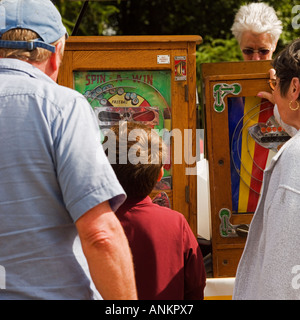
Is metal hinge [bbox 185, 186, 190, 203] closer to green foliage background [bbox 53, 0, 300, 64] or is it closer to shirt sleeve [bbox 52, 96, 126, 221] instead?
shirt sleeve [bbox 52, 96, 126, 221]

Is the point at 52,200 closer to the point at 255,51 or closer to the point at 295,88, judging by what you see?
the point at 295,88

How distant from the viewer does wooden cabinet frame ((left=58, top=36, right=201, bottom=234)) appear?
2.54 meters

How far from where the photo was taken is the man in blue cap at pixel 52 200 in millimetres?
1323

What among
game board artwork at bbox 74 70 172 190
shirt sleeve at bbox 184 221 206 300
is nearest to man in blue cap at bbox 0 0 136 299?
shirt sleeve at bbox 184 221 206 300

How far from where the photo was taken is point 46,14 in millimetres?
1478

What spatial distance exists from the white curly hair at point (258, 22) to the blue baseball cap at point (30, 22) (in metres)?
1.80

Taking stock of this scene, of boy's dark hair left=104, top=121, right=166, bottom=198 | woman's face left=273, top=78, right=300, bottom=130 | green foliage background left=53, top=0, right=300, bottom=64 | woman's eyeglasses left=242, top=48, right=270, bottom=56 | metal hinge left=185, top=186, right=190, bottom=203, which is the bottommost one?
metal hinge left=185, top=186, right=190, bottom=203

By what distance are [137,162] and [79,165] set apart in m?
0.60

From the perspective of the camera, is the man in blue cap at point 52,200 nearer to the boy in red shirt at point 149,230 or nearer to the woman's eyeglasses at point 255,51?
the boy in red shirt at point 149,230

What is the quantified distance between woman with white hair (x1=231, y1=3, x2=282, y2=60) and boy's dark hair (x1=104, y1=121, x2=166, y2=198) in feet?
4.32

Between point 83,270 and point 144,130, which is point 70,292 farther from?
point 144,130

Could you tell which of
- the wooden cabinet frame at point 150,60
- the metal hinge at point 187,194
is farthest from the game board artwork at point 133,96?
the metal hinge at point 187,194

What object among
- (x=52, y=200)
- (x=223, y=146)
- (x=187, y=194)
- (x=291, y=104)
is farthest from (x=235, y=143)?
(x=52, y=200)

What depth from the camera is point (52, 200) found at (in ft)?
4.45
